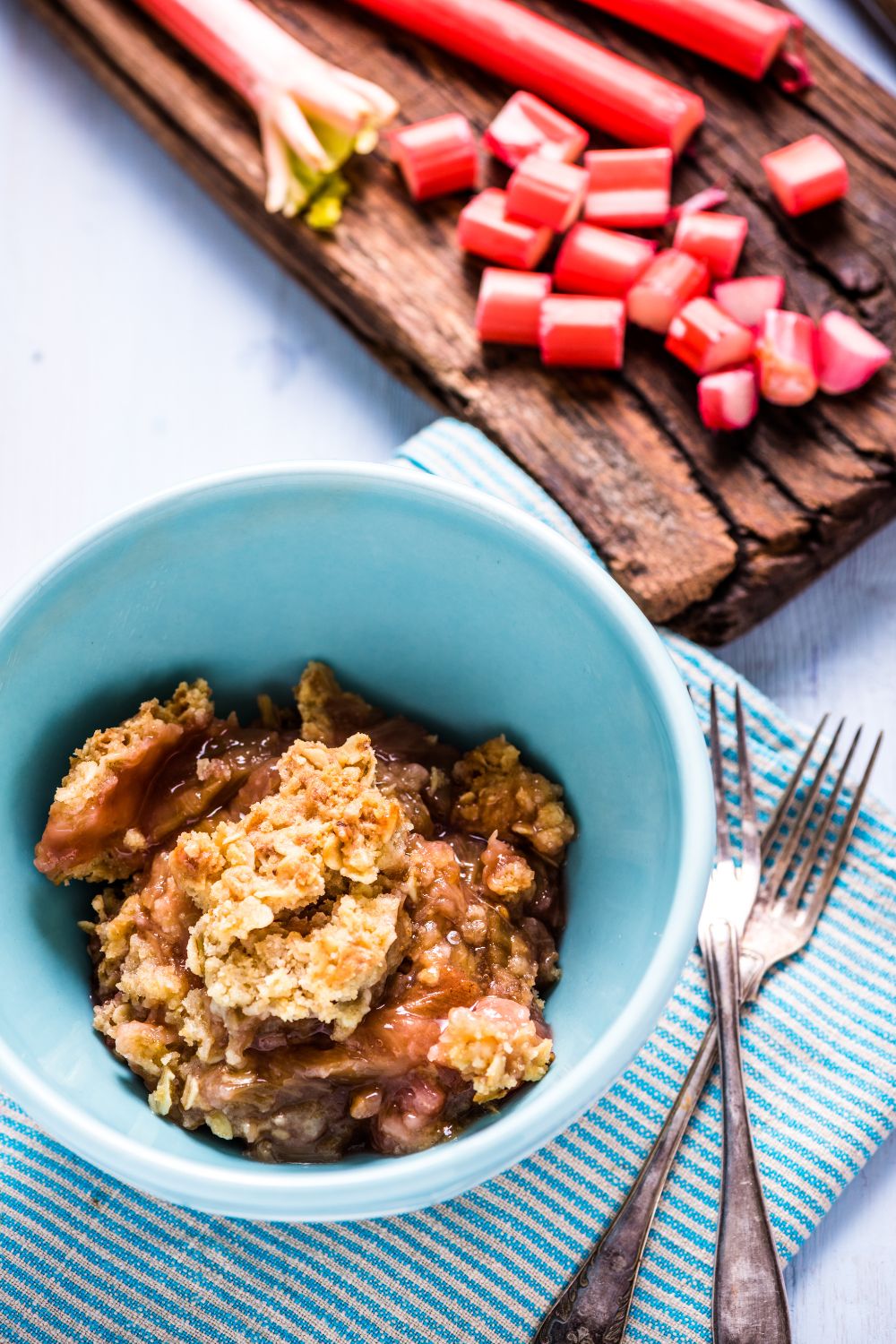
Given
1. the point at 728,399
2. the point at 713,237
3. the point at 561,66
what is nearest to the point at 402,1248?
the point at 728,399

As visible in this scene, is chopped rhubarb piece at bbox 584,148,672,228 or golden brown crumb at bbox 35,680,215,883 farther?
chopped rhubarb piece at bbox 584,148,672,228

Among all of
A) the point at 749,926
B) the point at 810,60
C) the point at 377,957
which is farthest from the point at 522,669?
the point at 810,60

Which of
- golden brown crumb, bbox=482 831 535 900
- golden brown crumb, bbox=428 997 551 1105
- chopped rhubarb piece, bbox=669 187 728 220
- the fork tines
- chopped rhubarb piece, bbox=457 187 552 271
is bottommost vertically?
the fork tines

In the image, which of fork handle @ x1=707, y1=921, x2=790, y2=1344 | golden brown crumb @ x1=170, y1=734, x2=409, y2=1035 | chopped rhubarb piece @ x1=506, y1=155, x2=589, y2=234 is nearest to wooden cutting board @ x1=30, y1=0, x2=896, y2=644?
chopped rhubarb piece @ x1=506, y1=155, x2=589, y2=234

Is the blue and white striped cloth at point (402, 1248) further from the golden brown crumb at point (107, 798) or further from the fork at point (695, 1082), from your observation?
the golden brown crumb at point (107, 798)

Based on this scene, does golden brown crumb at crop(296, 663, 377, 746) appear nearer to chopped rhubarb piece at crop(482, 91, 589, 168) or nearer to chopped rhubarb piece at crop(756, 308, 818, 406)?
chopped rhubarb piece at crop(756, 308, 818, 406)

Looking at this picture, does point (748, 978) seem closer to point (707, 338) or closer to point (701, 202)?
point (707, 338)

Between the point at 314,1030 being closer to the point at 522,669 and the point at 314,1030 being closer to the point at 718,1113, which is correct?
the point at 522,669
